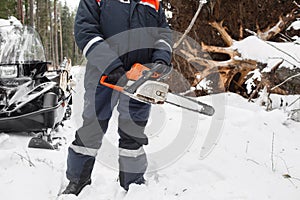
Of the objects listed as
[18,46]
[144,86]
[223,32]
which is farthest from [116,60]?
[223,32]

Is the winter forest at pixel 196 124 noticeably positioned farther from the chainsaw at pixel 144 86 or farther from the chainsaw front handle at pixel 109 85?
the chainsaw front handle at pixel 109 85

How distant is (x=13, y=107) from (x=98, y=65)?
75.6 inches

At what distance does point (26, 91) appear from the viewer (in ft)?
12.1

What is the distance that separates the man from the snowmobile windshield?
7.36 feet

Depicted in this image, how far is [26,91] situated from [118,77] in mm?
2228

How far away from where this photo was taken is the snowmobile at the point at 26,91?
3.38 m

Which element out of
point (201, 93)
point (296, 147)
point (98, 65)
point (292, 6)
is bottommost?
point (201, 93)

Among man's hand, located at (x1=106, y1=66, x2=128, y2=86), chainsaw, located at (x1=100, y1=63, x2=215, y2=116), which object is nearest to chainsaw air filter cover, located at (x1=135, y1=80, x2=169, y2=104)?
chainsaw, located at (x1=100, y1=63, x2=215, y2=116)

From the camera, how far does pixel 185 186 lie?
7.22 ft

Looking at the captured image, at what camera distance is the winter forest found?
217 centimetres

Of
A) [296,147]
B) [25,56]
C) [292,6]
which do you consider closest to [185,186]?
[296,147]

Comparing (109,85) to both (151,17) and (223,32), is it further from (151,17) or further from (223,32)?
(223,32)

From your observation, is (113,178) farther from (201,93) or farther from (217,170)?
(201,93)

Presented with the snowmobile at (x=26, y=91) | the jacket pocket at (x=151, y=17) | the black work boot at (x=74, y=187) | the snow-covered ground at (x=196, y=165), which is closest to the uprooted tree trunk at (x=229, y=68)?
the snow-covered ground at (x=196, y=165)
